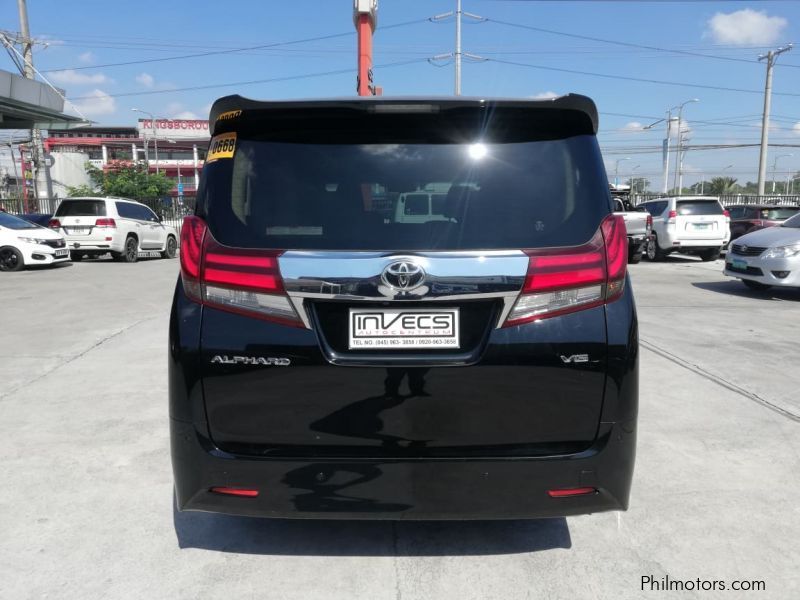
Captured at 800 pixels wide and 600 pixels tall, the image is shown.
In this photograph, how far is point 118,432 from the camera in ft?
13.5

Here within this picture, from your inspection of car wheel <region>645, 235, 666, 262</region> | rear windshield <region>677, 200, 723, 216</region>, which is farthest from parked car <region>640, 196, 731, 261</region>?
car wheel <region>645, 235, 666, 262</region>

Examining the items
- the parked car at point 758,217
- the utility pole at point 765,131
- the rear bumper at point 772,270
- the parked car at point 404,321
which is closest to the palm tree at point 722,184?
the utility pole at point 765,131

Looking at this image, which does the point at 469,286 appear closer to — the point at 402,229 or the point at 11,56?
the point at 402,229

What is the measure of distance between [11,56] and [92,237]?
1496 cm

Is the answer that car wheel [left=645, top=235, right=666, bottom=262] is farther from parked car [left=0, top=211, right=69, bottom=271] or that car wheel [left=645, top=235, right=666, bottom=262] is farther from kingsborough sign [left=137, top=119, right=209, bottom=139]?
kingsborough sign [left=137, top=119, right=209, bottom=139]

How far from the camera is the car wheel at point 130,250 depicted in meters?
17.1

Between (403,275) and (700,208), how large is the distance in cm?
1676

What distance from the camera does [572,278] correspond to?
2.22 m

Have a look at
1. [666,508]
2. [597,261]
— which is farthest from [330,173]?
[666,508]

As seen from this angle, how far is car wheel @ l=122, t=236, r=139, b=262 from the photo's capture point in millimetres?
17080

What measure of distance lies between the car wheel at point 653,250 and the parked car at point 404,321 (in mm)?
16217

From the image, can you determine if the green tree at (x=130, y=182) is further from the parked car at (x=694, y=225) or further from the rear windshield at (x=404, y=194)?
the rear windshield at (x=404, y=194)

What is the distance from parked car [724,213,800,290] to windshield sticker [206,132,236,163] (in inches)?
394

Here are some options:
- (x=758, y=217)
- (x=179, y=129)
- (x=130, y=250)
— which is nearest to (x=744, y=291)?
(x=758, y=217)
